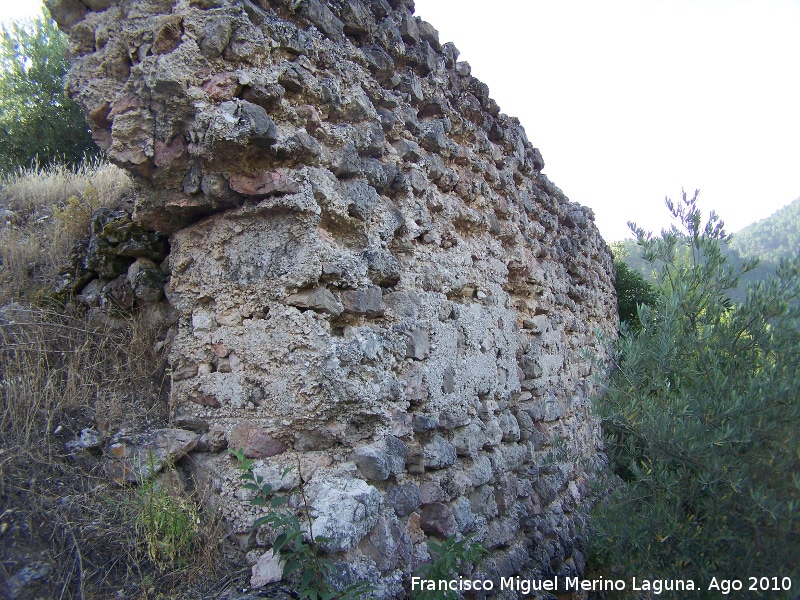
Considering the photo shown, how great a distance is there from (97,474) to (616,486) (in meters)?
2.55

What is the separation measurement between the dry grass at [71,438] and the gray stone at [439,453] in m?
1.00

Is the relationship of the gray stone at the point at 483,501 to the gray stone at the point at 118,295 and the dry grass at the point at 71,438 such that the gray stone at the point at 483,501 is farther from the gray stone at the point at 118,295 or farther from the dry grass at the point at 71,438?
the gray stone at the point at 118,295

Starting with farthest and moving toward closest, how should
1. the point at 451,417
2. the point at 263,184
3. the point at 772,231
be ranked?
the point at 772,231
the point at 451,417
the point at 263,184

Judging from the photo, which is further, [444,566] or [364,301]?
[364,301]

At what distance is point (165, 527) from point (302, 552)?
58cm

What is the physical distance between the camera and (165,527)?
7.17 ft

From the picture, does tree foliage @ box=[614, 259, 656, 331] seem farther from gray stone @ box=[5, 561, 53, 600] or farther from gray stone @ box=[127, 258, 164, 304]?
gray stone @ box=[5, 561, 53, 600]

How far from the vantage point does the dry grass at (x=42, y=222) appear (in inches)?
133

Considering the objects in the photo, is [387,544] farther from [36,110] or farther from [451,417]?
[36,110]

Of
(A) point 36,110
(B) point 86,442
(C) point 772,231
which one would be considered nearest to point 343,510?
(B) point 86,442

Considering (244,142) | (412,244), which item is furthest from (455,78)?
(244,142)

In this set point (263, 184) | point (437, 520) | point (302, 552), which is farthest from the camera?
point (437, 520)

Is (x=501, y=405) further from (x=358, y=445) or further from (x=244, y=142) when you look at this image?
(x=244, y=142)

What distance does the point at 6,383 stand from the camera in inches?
99.9
